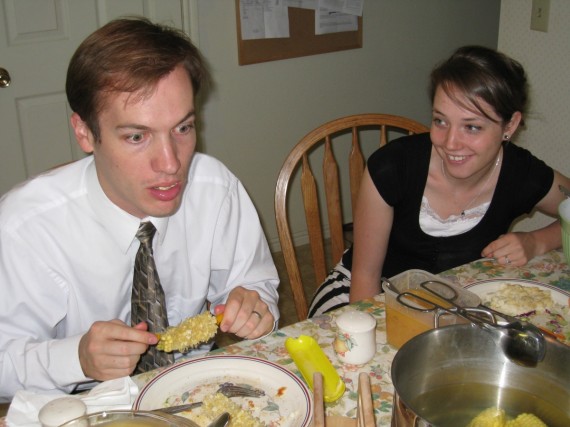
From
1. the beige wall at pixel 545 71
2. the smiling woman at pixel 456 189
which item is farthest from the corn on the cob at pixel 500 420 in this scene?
the beige wall at pixel 545 71

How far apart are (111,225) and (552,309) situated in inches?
39.0

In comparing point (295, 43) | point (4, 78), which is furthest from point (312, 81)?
point (4, 78)

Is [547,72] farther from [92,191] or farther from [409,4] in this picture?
[92,191]

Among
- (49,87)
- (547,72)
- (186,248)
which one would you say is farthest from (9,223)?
(547,72)

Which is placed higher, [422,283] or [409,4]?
[409,4]

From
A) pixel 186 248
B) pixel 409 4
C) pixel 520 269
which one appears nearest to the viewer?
pixel 186 248

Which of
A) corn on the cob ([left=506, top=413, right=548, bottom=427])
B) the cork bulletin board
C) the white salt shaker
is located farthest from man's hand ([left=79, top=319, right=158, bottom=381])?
the cork bulletin board

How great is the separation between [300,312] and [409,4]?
2.40m

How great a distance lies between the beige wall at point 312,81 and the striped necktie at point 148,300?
188 cm

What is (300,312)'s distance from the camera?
1.94m

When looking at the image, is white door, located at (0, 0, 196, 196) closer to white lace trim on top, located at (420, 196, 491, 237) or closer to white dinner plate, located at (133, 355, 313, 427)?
white lace trim on top, located at (420, 196, 491, 237)

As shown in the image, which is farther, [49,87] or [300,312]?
[49,87]

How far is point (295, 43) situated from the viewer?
3.42m

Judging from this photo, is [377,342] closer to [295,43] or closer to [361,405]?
[361,405]
